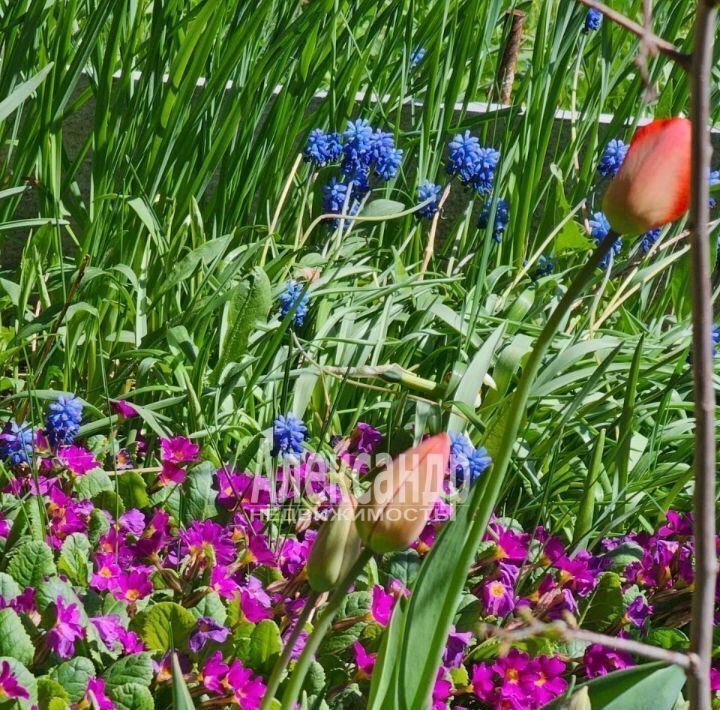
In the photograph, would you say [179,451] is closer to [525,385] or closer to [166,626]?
[166,626]

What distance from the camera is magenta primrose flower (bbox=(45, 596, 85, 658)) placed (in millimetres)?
1293

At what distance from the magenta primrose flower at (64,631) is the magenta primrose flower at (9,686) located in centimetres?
10

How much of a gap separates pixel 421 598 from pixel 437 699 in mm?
423

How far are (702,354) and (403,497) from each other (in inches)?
9.7

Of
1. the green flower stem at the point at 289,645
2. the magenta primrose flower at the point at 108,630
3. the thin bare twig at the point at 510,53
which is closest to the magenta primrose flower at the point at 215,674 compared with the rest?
the magenta primrose flower at the point at 108,630

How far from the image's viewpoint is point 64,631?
4.25 feet

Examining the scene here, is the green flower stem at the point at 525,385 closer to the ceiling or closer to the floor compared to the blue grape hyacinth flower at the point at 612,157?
closer to the floor

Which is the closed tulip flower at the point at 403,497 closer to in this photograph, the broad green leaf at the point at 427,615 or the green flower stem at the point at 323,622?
the green flower stem at the point at 323,622

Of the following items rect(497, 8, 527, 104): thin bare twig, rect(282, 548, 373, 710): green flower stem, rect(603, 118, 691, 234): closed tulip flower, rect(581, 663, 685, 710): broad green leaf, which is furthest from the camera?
rect(497, 8, 527, 104): thin bare twig

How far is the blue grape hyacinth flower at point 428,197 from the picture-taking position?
2309 mm

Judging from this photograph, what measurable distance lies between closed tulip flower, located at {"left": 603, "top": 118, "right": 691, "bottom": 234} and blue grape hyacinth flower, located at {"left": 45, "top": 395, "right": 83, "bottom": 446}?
1117mm

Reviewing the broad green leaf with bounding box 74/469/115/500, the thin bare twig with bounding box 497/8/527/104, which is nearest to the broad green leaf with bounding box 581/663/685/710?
the broad green leaf with bounding box 74/469/115/500

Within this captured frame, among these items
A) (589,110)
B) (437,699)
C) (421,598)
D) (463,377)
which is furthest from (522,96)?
(421,598)

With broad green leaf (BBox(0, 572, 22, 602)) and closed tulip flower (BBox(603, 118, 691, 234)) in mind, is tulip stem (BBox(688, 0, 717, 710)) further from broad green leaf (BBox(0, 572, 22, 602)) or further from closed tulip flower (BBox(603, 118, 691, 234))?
broad green leaf (BBox(0, 572, 22, 602))
